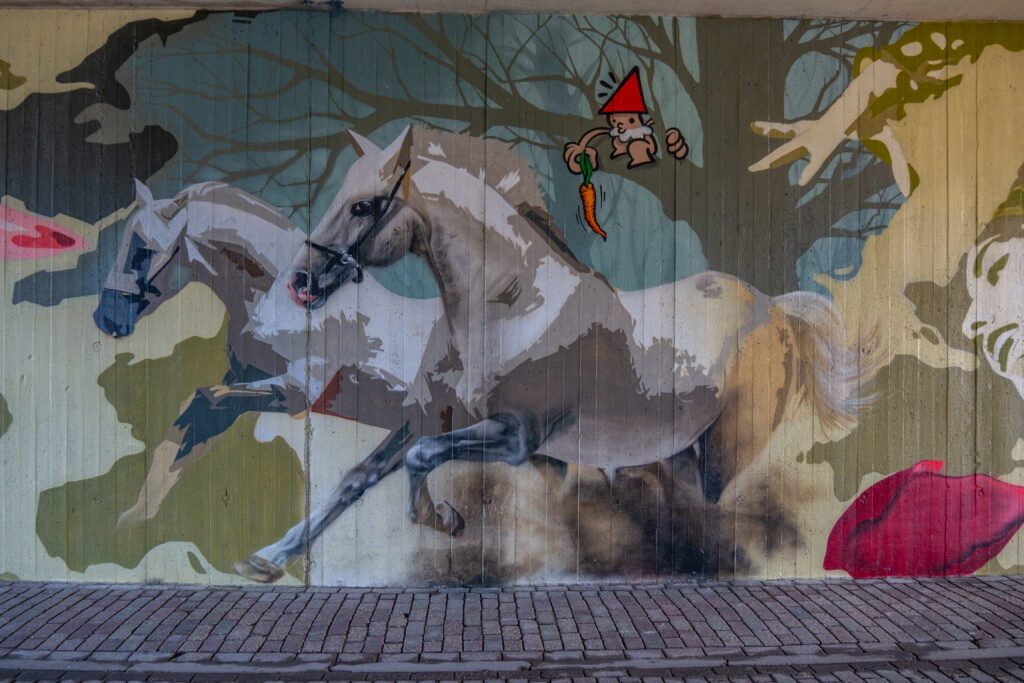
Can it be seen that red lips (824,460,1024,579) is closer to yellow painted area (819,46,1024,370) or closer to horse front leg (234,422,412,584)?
yellow painted area (819,46,1024,370)

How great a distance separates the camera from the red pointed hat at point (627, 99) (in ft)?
15.8

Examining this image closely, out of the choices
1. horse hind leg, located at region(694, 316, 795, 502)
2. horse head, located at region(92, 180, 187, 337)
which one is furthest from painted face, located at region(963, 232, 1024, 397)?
horse head, located at region(92, 180, 187, 337)

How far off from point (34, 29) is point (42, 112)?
0.56 meters

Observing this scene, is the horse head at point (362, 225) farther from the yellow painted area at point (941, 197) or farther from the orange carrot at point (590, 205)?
the yellow painted area at point (941, 197)

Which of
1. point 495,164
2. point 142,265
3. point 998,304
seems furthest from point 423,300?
point 998,304

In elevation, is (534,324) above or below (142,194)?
below

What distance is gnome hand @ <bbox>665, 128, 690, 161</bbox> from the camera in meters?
4.84

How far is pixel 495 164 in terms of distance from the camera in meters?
4.77

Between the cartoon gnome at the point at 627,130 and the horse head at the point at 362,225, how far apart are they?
45.7 inches

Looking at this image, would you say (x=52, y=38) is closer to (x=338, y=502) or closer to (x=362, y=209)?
(x=362, y=209)

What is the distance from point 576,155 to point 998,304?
3253mm

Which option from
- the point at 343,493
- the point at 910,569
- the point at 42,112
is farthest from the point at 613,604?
the point at 42,112

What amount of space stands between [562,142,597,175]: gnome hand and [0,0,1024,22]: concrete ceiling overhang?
93 centimetres

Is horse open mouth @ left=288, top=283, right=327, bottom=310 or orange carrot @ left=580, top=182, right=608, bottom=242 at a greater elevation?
orange carrot @ left=580, top=182, right=608, bottom=242
